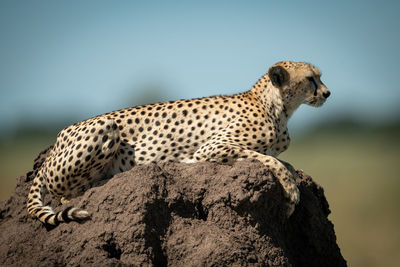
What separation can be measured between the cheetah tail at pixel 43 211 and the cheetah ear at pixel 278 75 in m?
2.74

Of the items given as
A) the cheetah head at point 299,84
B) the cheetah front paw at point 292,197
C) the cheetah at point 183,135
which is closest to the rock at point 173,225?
the cheetah front paw at point 292,197

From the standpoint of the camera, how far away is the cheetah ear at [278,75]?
659 centimetres

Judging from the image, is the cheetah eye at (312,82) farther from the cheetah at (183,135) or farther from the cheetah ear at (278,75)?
the cheetah ear at (278,75)

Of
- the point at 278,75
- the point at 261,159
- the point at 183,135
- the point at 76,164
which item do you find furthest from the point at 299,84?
the point at 76,164

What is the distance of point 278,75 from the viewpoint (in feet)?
21.7

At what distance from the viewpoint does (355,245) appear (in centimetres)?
1702

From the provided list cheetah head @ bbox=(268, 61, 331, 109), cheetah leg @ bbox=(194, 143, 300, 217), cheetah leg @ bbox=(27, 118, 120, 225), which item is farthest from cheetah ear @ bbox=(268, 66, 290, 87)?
cheetah leg @ bbox=(27, 118, 120, 225)

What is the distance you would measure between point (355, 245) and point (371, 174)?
13.1 metres

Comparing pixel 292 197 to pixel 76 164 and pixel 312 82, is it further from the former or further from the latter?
pixel 76 164

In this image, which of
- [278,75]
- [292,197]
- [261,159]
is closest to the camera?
[292,197]

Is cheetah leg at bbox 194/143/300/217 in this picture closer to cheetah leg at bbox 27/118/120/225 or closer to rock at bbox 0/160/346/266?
rock at bbox 0/160/346/266

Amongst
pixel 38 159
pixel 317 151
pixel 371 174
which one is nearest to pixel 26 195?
pixel 38 159

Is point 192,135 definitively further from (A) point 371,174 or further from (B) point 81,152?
(A) point 371,174

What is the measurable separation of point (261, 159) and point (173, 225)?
1.18 meters
